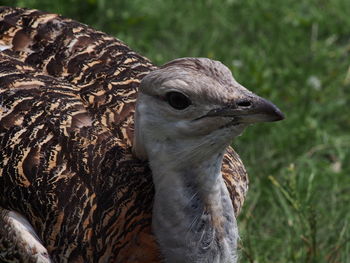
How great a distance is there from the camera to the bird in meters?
3.06

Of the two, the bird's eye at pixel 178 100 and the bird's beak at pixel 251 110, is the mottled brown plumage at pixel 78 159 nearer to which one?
the bird's eye at pixel 178 100

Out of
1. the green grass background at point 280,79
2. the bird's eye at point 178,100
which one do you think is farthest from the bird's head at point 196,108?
the green grass background at point 280,79

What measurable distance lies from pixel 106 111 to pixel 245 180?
85 cm

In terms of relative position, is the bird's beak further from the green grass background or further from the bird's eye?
the green grass background

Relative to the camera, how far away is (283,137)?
5.51 meters

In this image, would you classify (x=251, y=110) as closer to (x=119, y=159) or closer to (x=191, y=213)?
(x=191, y=213)

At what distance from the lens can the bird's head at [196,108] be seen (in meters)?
2.97

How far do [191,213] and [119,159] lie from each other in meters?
0.47

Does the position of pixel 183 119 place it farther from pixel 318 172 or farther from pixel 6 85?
pixel 318 172

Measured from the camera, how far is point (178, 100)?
120 inches

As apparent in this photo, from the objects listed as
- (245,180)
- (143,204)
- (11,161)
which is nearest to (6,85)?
(11,161)

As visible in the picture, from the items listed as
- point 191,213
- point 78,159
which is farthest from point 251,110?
point 78,159

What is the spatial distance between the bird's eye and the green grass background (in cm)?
142

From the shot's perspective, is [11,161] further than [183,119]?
Yes
